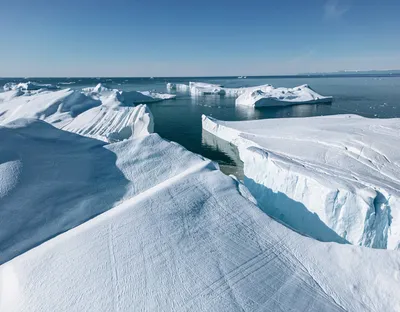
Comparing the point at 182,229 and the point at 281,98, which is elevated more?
the point at 182,229

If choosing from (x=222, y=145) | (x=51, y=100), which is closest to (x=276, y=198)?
(x=222, y=145)

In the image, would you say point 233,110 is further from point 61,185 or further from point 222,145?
point 61,185

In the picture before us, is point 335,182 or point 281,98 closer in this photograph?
point 335,182

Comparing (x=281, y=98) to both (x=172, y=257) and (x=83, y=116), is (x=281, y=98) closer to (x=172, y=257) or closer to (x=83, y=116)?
(x=83, y=116)

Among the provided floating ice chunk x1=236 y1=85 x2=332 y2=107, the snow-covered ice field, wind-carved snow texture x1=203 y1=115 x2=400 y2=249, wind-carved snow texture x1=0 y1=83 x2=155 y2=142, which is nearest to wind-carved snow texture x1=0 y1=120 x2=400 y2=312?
the snow-covered ice field

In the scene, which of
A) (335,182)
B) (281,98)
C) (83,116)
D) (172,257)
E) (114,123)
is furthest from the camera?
(281,98)

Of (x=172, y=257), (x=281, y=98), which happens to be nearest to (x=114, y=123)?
(x=172, y=257)

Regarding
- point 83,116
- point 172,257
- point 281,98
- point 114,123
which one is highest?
point 172,257
